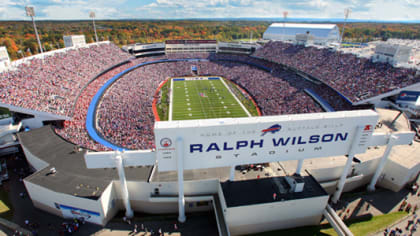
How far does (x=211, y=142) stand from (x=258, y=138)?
276 centimetres

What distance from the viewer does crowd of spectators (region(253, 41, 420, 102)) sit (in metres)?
27.5

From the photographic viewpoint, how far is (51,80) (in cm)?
2764

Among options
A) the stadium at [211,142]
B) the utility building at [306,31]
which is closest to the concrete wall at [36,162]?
the stadium at [211,142]

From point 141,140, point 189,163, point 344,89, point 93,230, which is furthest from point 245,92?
point 93,230

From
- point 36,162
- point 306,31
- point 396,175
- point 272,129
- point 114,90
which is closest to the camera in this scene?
point 272,129

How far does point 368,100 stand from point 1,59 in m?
44.5

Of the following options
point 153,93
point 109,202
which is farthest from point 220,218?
point 153,93

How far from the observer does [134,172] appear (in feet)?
49.0

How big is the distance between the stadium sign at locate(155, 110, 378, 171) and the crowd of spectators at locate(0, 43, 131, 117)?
1634cm

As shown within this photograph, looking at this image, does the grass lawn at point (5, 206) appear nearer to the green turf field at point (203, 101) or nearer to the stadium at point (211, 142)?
the stadium at point (211, 142)

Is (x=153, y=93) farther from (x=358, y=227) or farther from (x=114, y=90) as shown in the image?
(x=358, y=227)

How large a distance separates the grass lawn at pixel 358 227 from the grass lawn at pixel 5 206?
16.1 meters

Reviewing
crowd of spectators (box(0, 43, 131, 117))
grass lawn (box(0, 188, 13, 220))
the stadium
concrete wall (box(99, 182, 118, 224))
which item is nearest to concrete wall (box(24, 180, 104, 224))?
the stadium

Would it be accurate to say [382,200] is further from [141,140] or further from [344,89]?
[141,140]
